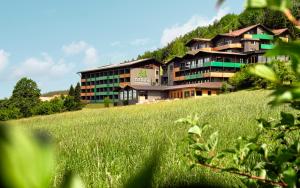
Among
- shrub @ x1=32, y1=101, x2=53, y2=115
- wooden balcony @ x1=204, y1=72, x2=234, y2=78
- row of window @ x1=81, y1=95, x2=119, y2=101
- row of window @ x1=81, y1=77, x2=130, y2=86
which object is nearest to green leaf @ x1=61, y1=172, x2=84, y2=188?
wooden balcony @ x1=204, y1=72, x2=234, y2=78

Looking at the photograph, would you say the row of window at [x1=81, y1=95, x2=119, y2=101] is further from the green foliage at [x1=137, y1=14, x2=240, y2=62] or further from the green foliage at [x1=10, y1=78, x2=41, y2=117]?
the green foliage at [x1=137, y1=14, x2=240, y2=62]

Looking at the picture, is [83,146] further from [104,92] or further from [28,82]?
[28,82]

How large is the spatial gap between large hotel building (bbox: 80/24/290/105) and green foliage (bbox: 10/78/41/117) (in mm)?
13802

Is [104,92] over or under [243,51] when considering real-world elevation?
under

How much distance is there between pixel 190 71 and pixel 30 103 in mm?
36690

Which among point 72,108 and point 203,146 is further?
point 72,108

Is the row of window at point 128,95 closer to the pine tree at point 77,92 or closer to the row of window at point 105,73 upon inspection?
the row of window at point 105,73

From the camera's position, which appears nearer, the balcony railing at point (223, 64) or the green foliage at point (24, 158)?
the green foliage at point (24, 158)

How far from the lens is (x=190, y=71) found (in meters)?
75.2

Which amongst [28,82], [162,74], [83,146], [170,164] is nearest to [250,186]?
[170,164]

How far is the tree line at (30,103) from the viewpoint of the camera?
2857 inches

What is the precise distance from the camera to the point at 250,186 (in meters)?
1.69

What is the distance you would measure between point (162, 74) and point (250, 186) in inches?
3385

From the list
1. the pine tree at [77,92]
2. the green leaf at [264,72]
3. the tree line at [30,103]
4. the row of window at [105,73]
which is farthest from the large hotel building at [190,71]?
the green leaf at [264,72]
